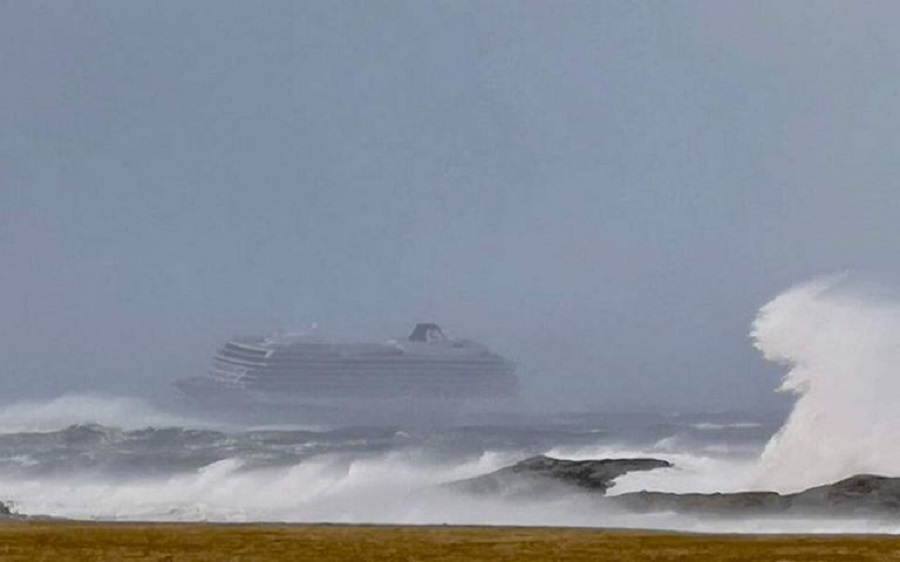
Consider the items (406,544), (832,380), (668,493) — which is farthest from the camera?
(832,380)

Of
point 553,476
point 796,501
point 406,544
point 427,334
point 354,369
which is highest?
point 427,334

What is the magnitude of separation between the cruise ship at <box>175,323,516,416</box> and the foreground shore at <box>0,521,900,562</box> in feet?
2.47

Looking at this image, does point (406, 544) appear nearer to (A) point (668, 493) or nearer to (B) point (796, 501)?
(A) point (668, 493)

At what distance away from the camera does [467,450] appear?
6336mm

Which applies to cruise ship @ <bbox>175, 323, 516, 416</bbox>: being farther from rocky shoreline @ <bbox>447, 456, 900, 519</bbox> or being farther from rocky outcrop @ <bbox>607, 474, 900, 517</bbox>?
rocky outcrop @ <bbox>607, 474, 900, 517</bbox>

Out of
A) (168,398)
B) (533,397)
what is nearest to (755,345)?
(533,397)

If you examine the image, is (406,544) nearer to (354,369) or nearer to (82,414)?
(354,369)

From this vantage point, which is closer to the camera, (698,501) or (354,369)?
(698,501)

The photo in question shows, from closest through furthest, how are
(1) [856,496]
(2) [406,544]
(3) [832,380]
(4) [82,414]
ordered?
(2) [406,544] → (1) [856,496] → (3) [832,380] → (4) [82,414]

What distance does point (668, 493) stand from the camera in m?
6.17

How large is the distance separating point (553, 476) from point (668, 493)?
0.50m

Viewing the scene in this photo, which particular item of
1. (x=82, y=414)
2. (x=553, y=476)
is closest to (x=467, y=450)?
(x=553, y=476)

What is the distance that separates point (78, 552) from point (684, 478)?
8.30 ft

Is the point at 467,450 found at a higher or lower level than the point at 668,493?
higher
